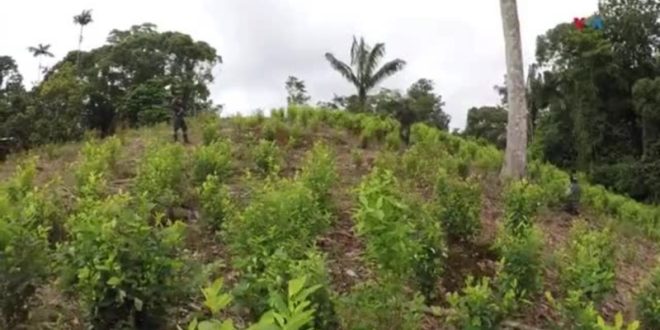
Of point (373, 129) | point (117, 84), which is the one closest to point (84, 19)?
point (117, 84)

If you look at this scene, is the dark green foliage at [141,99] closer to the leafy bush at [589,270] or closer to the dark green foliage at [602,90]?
the dark green foliage at [602,90]

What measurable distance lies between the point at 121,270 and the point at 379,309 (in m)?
1.23

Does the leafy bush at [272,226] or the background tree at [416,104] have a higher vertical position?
the background tree at [416,104]

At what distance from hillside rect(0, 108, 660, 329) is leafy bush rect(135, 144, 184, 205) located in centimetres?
2

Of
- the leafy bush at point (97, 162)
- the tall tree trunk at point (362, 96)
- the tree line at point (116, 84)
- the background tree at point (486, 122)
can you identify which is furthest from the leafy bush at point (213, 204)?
the background tree at point (486, 122)

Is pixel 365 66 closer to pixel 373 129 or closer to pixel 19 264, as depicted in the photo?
pixel 373 129

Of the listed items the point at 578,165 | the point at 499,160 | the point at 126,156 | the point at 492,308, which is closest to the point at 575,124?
the point at 578,165

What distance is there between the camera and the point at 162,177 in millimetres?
6156

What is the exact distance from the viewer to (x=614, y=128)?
28.5 m

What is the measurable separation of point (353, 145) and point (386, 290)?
659 centimetres

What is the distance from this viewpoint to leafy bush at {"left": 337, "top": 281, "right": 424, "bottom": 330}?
3973mm

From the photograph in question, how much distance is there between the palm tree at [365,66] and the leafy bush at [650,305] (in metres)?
19.8

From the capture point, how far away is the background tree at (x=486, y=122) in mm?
36531

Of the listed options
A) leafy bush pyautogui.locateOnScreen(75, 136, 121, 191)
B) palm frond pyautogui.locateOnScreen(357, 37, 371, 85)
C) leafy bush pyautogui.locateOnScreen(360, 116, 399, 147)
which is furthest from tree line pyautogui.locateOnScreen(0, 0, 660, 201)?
leafy bush pyautogui.locateOnScreen(75, 136, 121, 191)
